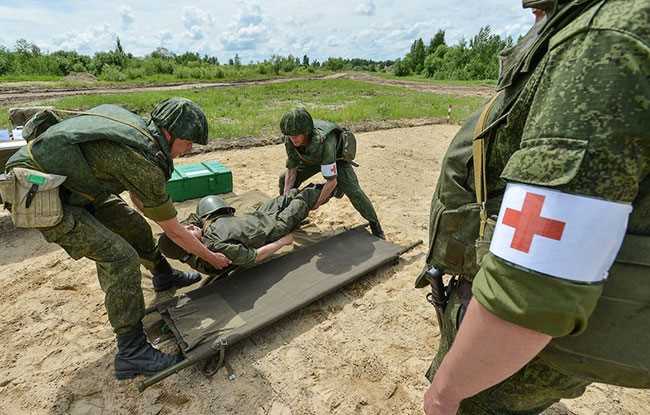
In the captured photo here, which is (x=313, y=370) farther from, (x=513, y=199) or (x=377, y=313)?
(x=513, y=199)

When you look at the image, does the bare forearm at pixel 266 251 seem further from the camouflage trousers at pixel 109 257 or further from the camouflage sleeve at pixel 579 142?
the camouflage sleeve at pixel 579 142

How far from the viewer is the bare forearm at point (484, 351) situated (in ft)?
2.35

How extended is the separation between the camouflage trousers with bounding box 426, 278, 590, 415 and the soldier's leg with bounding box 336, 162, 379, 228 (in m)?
3.10

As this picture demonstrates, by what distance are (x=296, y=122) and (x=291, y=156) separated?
739 millimetres

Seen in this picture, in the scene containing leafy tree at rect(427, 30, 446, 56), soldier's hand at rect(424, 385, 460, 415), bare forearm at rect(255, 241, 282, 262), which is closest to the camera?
soldier's hand at rect(424, 385, 460, 415)

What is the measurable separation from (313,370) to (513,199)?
2409 millimetres

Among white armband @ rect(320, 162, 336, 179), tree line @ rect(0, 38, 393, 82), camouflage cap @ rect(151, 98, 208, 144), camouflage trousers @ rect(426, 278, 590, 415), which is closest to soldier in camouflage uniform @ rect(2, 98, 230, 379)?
camouflage cap @ rect(151, 98, 208, 144)

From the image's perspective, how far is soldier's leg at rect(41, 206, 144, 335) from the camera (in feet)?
7.89

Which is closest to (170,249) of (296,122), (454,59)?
(296,122)

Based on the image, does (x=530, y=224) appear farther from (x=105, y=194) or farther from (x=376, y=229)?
(x=376, y=229)

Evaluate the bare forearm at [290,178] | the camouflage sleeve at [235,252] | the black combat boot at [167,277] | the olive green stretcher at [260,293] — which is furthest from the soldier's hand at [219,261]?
the bare forearm at [290,178]

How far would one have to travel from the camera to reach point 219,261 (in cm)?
316

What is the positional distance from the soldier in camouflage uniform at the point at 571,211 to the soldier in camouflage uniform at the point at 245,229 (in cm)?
268

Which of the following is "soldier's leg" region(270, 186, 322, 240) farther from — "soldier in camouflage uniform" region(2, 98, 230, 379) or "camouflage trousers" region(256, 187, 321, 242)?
"soldier in camouflage uniform" region(2, 98, 230, 379)
